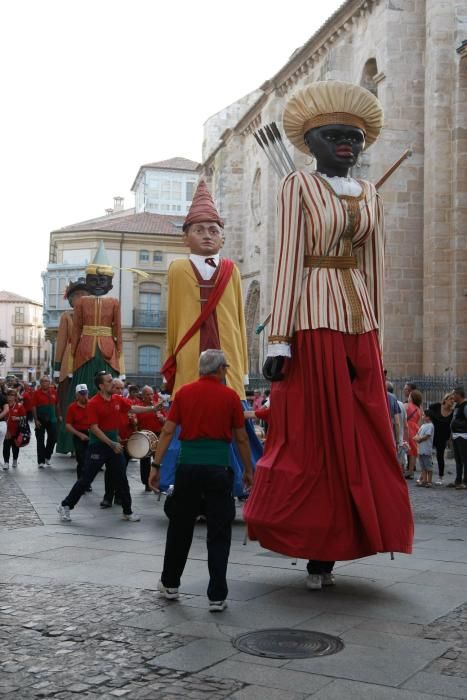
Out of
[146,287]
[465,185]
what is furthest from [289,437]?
[146,287]

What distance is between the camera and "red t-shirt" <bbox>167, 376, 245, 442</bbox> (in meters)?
5.82

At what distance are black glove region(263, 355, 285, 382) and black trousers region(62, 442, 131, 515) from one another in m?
3.82

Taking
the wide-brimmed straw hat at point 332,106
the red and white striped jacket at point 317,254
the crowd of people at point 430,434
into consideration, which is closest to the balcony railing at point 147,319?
the crowd of people at point 430,434

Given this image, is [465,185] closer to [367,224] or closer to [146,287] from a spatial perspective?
[367,224]

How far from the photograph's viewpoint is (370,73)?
2973 cm

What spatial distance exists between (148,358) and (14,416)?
137 feet

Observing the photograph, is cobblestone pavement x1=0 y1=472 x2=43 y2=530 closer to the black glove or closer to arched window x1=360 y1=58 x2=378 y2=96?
the black glove

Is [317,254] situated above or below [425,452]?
above

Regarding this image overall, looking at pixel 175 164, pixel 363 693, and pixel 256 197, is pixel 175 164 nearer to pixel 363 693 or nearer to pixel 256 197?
pixel 256 197

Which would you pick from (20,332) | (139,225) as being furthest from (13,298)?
(139,225)

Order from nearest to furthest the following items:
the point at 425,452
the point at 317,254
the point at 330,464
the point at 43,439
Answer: the point at 330,464, the point at 317,254, the point at 425,452, the point at 43,439

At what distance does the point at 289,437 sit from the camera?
617 centimetres

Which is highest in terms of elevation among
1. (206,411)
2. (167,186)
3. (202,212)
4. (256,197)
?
(167,186)

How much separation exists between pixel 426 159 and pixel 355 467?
21.1 meters
